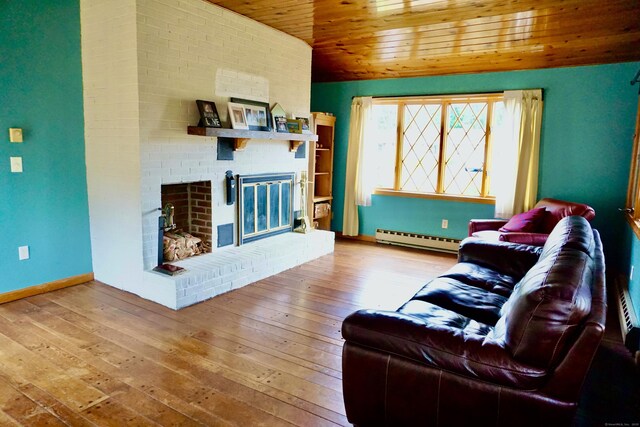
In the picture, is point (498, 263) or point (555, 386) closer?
point (555, 386)

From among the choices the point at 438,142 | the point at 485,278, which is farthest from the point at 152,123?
the point at 438,142

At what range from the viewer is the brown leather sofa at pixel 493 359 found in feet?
4.71

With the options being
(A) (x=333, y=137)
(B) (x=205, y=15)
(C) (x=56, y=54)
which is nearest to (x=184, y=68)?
(B) (x=205, y=15)

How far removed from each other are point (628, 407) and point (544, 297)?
1.16 metres

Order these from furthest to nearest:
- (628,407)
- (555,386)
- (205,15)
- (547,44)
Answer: (547,44) < (205,15) < (628,407) < (555,386)

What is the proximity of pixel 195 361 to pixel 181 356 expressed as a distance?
0.11 m

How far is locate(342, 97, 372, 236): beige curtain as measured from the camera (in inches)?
219

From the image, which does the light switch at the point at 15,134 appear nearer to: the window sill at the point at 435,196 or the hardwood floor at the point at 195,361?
the hardwood floor at the point at 195,361

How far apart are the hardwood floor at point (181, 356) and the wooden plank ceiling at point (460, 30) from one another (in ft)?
7.82

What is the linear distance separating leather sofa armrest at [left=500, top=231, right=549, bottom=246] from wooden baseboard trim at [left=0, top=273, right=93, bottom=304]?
3619 mm

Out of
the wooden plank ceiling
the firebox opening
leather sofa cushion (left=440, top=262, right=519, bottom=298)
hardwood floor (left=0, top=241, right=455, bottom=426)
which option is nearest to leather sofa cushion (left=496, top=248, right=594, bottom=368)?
hardwood floor (left=0, top=241, right=455, bottom=426)

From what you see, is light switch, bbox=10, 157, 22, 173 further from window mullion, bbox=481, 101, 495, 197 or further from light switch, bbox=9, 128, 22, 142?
window mullion, bbox=481, 101, 495, 197

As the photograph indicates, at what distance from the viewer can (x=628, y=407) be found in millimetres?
2084

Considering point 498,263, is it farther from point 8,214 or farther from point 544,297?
point 8,214
